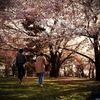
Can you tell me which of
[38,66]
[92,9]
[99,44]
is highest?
[92,9]

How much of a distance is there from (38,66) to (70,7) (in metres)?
8.92

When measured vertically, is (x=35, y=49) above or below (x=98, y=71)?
above

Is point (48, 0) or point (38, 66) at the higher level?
point (48, 0)

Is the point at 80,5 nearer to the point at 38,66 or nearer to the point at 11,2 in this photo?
the point at 11,2

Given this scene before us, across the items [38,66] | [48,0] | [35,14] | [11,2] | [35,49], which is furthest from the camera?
[35,49]

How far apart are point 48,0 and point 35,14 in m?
3.57

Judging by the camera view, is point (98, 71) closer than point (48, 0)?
No

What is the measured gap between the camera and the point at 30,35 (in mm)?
40094

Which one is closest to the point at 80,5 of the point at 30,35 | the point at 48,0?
the point at 48,0

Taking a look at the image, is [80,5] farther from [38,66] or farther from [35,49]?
[35,49]

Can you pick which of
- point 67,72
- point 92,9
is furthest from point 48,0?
point 67,72

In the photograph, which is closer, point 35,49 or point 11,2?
point 11,2

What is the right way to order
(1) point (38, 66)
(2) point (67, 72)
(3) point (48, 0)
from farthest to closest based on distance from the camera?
1. (2) point (67, 72)
2. (3) point (48, 0)
3. (1) point (38, 66)

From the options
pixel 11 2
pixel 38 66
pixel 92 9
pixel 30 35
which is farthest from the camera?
pixel 30 35
